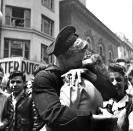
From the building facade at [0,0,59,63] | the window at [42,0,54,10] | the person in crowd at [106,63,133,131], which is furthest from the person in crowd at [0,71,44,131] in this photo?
the window at [42,0,54,10]

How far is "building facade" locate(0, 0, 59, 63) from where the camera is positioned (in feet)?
67.7

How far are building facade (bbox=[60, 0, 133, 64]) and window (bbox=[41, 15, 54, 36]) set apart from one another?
4.71 feet

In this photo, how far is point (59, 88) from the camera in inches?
67.5

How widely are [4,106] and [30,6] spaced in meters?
18.1

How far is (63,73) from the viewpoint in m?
1.76

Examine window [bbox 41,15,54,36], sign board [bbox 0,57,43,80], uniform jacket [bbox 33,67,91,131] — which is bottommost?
uniform jacket [bbox 33,67,91,131]

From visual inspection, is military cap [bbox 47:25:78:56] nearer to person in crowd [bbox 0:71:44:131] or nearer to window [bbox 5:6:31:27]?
person in crowd [bbox 0:71:44:131]

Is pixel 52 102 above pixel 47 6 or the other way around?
the other way around

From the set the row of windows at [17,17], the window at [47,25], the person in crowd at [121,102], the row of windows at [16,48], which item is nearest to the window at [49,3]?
the window at [47,25]

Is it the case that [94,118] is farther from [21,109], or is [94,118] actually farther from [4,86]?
[4,86]

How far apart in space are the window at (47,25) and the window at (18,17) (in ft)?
4.81

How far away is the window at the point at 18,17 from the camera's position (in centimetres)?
2122

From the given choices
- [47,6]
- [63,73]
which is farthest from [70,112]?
[47,6]

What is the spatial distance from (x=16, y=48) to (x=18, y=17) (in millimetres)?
2364
